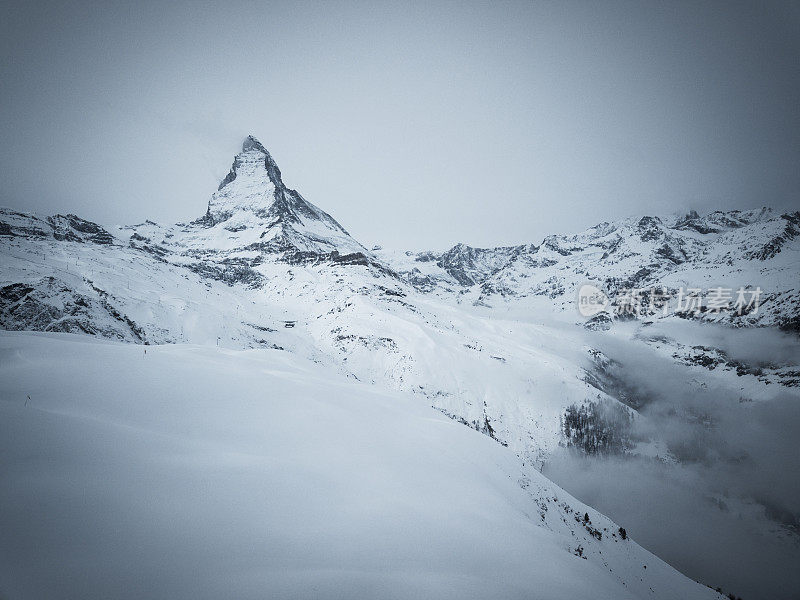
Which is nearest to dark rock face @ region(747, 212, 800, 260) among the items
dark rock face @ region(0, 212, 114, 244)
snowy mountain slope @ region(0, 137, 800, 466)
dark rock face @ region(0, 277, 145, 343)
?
snowy mountain slope @ region(0, 137, 800, 466)

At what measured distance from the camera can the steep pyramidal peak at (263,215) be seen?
85.3 meters

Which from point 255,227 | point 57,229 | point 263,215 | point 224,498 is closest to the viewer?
point 224,498

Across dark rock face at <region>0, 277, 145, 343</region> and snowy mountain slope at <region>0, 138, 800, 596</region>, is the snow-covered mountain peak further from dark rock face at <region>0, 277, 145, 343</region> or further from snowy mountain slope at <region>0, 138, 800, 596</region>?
dark rock face at <region>0, 277, 145, 343</region>

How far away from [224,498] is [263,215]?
109m

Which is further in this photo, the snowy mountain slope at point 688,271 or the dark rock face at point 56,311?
the snowy mountain slope at point 688,271

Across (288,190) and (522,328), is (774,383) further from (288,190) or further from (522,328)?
(288,190)

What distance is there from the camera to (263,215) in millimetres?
98188

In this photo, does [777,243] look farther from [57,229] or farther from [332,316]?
[57,229]

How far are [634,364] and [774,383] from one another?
41.0 metres

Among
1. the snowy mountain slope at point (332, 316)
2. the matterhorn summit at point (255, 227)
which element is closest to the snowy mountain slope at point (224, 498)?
the snowy mountain slope at point (332, 316)

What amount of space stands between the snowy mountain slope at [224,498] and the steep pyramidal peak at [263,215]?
75214 millimetres

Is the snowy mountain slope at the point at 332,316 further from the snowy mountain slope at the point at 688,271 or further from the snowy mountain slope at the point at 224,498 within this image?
the snowy mountain slope at the point at 224,498

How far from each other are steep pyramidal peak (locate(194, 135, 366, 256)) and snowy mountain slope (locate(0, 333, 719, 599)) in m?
75.2

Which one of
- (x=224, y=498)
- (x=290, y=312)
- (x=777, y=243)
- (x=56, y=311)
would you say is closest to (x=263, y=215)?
(x=290, y=312)
